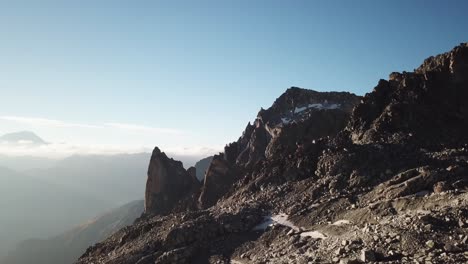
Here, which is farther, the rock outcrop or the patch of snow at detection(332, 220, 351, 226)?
the rock outcrop

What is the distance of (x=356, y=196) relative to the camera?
4972cm

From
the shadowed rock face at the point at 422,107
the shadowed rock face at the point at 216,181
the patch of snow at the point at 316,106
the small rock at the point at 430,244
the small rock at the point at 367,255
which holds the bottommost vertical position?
the small rock at the point at 367,255

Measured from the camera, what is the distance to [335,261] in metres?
30.6

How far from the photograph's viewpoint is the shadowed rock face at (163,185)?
368 feet

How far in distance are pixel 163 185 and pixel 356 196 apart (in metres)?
73.1

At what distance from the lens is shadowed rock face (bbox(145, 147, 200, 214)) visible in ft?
368

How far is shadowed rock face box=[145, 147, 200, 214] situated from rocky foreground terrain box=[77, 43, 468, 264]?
54.5 ft

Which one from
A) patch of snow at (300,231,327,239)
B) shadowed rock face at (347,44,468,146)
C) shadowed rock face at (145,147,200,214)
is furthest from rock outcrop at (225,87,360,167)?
patch of snow at (300,231,327,239)

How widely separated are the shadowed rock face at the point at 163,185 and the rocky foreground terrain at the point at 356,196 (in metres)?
16.6

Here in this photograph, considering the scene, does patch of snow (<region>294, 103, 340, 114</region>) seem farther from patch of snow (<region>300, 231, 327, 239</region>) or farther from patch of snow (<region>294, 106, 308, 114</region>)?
patch of snow (<region>300, 231, 327, 239</region>)

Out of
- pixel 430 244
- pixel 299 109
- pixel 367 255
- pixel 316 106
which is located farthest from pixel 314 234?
pixel 299 109

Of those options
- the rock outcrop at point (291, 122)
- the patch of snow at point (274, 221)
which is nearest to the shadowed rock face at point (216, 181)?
the rock outcrop at point (291, 122)

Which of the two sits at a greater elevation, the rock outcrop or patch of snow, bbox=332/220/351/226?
the rock outcrop

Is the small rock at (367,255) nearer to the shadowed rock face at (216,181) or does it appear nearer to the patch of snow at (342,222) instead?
the patch of snow at (342,222)
